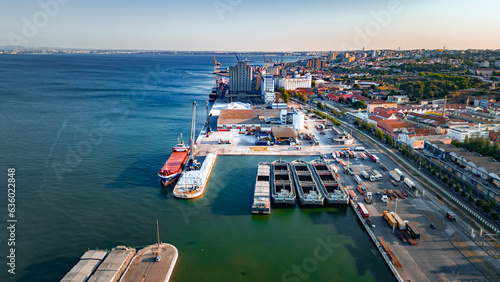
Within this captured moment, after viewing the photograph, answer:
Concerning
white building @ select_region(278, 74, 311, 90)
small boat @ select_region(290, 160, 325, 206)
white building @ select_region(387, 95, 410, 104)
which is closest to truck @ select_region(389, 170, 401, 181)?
small boat @ select_region(290, 160, 325, 206)

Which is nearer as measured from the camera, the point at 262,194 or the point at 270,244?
the point at 270,244

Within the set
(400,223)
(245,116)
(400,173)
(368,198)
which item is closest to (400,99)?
(245,116)

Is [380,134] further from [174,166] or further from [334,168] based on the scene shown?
[174,166]

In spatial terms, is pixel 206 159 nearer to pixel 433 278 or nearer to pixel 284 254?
pixel 284 254

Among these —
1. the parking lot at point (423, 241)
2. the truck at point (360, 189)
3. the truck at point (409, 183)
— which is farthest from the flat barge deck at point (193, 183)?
the truck at point (409, 183)

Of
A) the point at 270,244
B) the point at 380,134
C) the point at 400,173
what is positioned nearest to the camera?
the point at 270,244

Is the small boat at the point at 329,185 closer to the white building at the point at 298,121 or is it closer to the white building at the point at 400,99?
the white building at the point at 298,121

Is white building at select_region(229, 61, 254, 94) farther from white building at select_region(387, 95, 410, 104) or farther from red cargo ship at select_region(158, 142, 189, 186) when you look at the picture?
red cargo ship at select_region(158, 142, 189, 186)
